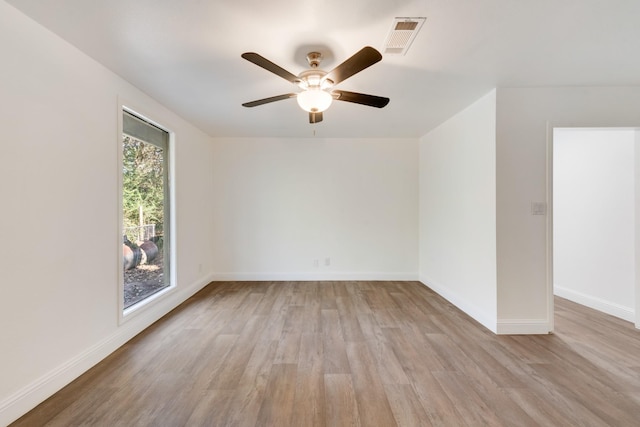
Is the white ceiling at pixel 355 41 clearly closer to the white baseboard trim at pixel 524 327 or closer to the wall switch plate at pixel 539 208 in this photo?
the wall switch plate at pixel 539 208

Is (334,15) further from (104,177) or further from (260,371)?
(260,371)

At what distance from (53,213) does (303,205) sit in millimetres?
3162

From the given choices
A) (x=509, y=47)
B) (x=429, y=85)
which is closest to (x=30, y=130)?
(x=429, y=85)

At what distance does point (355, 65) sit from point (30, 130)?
6.84 ft

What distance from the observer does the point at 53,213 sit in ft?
5.79

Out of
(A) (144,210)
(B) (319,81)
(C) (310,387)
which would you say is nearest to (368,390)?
(C) (310,387)

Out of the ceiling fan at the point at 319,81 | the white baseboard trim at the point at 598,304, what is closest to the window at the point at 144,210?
the ceiling fan at the point at 319,81

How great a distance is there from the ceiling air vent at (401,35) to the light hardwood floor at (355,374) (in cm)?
240

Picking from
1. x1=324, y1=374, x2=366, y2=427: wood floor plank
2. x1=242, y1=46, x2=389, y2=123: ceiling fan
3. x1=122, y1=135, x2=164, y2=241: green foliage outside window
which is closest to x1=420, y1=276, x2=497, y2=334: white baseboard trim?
x1=324, y1=374, x2=366, y2=427: wood floor plank

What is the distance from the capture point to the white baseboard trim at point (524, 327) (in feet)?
8.48

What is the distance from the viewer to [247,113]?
10.6ft

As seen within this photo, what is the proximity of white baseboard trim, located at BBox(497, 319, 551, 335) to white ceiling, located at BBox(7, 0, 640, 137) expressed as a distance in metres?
2.34

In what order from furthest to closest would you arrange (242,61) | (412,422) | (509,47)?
(242,61) → (509,47) → (412,422)

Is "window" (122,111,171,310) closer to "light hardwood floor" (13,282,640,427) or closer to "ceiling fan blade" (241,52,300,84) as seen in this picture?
"light hardwood floor" (13,282,640,427)
